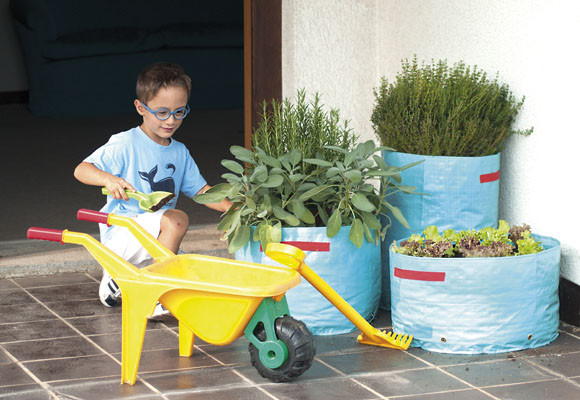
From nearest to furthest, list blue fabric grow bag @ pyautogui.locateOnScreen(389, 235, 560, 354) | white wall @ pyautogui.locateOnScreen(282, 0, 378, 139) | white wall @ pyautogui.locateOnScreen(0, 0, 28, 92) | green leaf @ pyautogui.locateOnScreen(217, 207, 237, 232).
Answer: blue fabric grow bag @ pyautogui.locateOnScreen(389, 235, 560, 354) → green leaf @ pyautogui.locateOnScreen(217, 207, 237, 232) → white wall @ pyautogui.locateOnScreen(282, 0, 378, 139) → white wall @ pyautogui.locateOnScreen(0, 0, 28, 92)

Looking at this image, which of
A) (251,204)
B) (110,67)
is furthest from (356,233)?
(110,67)

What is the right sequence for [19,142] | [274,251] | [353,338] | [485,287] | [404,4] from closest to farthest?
[274,251] < [485,287] < [353,338] < [404,4] < [19,142]

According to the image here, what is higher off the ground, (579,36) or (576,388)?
(579,36)

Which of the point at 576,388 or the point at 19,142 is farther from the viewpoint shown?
the point at 19,142

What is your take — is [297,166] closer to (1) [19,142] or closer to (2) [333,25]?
(2) [333,25]

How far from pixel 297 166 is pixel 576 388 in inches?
45.6

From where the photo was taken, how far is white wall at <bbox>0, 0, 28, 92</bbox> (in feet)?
30.2

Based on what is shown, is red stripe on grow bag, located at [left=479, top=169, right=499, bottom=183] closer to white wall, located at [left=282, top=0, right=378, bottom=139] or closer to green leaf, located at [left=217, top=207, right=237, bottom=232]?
green leaf, located at [left=217, top=207, right=237, bottom=232]

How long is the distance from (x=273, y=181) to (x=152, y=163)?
63 cm

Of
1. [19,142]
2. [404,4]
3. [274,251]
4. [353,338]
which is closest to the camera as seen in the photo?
[274,251]

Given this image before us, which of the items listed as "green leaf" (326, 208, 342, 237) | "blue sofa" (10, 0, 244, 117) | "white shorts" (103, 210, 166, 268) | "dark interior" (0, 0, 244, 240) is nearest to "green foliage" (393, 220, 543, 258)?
"green leaf" (326, 208, 342, 237)

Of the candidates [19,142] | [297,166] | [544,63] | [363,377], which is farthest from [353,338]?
[19,142]

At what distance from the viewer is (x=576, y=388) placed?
263 centimetres

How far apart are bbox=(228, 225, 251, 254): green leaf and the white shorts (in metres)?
0.40
